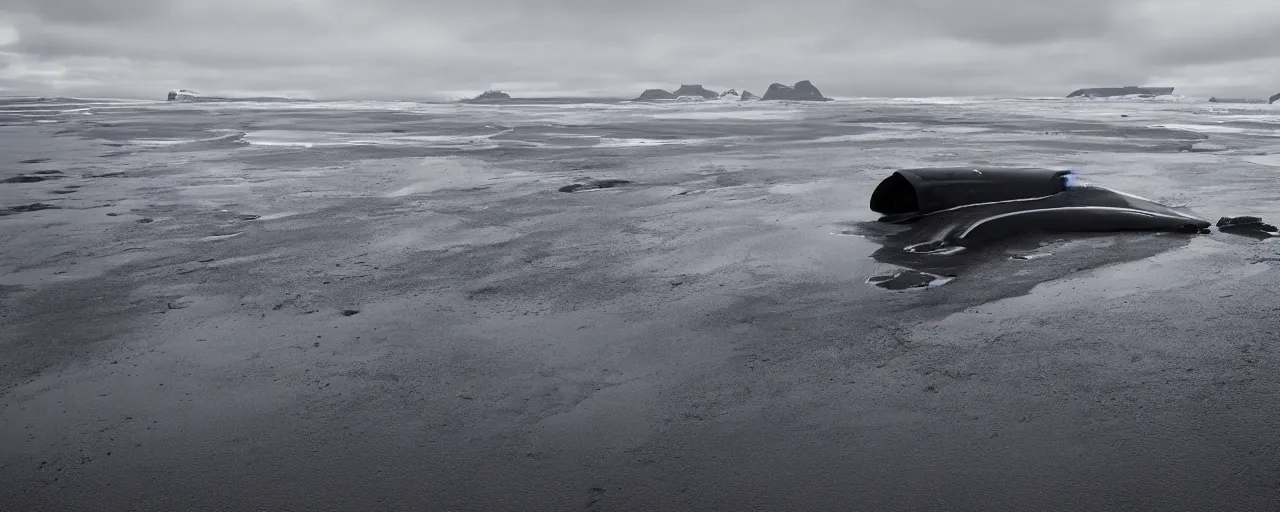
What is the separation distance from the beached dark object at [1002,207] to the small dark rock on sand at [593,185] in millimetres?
4650

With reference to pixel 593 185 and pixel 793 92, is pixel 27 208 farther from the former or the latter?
pixel 793 92

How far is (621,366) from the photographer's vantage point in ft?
14.1

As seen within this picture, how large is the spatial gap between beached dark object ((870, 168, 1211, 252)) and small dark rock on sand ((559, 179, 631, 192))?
465 cm

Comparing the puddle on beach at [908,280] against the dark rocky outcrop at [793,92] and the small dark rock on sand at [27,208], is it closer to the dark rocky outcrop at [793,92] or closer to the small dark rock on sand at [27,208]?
the small dark rock on sand at [27,208]

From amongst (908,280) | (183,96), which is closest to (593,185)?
(908,280)

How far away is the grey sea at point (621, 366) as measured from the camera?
9.88 feet

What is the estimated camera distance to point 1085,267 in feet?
20.8

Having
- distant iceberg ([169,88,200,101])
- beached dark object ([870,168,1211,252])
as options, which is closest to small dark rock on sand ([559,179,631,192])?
beached dark object ([870,168,1211,252])

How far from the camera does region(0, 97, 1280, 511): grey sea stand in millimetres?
3012

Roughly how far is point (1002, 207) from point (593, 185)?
631 centimetres

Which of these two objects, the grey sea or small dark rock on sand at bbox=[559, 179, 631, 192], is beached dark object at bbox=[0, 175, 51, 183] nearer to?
the grey sea

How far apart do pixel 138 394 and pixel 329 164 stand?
13.5 meters

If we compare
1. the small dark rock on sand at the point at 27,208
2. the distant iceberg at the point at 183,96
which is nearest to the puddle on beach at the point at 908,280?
the small dark rock on sand at the point at 27,208

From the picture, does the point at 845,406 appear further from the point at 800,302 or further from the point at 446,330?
the point at 446,330
